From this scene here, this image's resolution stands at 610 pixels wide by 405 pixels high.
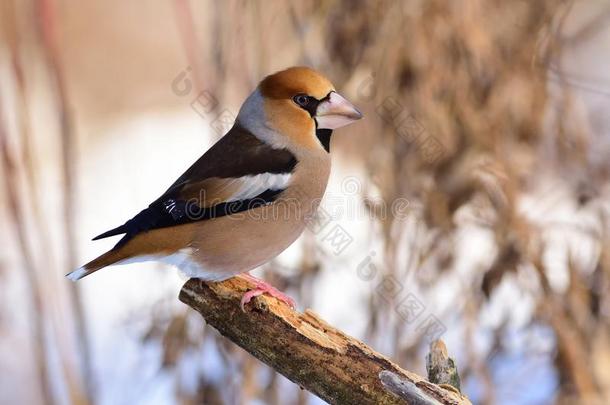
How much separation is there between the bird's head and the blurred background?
2.15 feet

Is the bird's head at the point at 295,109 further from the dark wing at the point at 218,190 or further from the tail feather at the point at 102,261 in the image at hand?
the tail feather at the point at 102,261

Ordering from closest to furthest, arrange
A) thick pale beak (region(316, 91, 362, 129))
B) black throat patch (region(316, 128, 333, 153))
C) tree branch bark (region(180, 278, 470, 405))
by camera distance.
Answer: tree branch bark (region(180, 278, 470, 405)) → thick pale beak (region(316, 91, 362, 129)) → black throat patch (region(316, 128, 333, 153))

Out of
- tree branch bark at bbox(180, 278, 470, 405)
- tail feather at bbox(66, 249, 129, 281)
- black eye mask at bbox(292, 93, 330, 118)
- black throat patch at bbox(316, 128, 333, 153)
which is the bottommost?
tree branch bark at bbox(180, 278, 470, 405)

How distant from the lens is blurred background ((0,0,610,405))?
Result: 10.8 ft

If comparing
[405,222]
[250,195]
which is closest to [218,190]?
[250,195]

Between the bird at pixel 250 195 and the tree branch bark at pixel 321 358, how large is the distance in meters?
0.08

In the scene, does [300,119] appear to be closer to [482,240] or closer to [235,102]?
[482,240]

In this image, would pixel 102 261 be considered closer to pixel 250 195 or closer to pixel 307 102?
pixel 250 195

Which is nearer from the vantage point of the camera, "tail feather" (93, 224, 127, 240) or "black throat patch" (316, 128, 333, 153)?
"tail feather" (93, 224, 127, 240)

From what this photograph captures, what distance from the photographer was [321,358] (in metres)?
2.08

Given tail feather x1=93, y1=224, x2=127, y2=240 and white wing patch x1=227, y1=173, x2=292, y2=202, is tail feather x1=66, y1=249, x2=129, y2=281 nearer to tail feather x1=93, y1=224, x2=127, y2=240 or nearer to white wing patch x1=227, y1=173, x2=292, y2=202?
tail feather x1=93, y1=224, x2=127, y2=240

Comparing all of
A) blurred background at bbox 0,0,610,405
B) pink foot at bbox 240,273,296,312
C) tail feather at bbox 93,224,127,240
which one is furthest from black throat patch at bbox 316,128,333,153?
blurred background at bbox 0,0,610,405

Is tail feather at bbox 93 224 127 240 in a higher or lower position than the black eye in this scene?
lower

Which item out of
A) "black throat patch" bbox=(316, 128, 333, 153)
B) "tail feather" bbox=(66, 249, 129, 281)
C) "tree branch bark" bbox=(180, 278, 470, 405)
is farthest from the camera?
"black throat patch" bbox=(316, 128, 333, 153)
